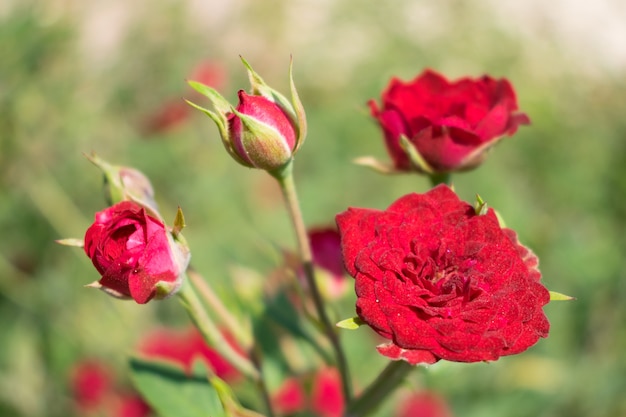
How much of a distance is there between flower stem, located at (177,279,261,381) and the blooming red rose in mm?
227

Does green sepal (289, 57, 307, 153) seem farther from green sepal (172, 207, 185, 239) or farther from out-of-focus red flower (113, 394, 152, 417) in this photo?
out-of-focus red flower (113, 394, 152, 417)

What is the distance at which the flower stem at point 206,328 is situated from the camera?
832 millimetres

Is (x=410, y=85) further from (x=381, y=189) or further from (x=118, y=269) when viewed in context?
(x=381, y=189)

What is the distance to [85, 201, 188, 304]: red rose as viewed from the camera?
0.71 metres

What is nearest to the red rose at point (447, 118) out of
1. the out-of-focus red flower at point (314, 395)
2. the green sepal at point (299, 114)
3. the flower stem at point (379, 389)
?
the green sepal at point (299, 114)

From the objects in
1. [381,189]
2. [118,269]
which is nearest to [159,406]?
[118,269]

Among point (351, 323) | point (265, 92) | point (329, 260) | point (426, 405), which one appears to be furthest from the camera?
point (426, 405)

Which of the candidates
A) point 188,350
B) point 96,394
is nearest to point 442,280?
point 188,350

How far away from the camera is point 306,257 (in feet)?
2.94

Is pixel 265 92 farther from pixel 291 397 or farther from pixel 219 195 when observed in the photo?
pixel 219 195

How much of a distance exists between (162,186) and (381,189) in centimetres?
89

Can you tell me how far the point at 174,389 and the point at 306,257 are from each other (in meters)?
0.27

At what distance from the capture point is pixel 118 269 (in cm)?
71

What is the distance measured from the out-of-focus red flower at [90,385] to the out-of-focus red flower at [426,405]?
0.70 metres
